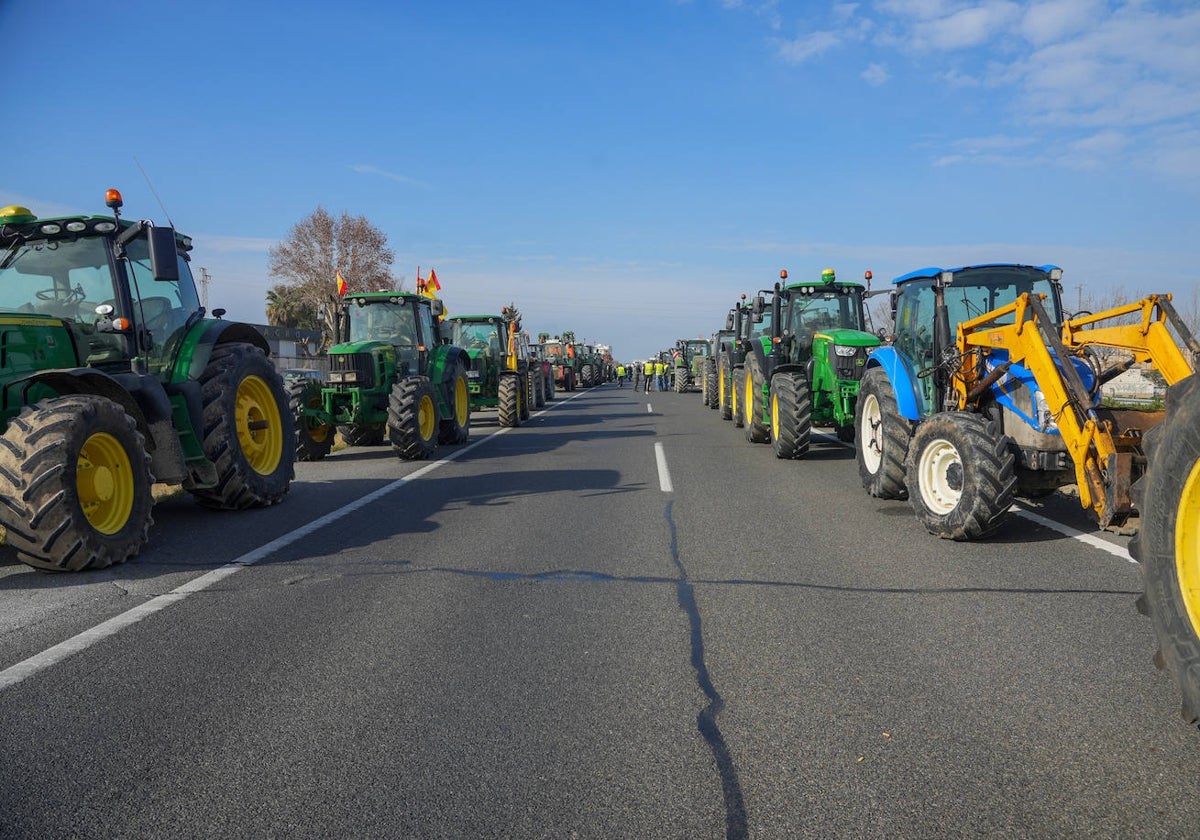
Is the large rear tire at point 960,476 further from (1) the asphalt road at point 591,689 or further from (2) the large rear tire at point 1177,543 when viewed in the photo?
(2) the large rear tire at point 1177,543

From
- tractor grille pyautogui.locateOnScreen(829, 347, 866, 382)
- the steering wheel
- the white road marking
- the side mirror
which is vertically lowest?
the white road marking

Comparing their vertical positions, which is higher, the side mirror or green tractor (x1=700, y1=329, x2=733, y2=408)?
the side mirror

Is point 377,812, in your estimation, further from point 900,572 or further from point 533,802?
point 900,572

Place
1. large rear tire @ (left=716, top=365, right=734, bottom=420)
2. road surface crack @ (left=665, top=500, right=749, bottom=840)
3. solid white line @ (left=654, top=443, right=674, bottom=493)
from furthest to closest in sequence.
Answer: large rear tire @ (left=716, top=365, right=734, bottom=420) → solid white line @ (left=654, top=443, right=674, bottom=493) → road surface crack @ (left=665, top=500, right=749, bottom=840)

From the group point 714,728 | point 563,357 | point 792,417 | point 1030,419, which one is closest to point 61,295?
point 714,728

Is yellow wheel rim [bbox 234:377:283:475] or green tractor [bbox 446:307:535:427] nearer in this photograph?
yellow wheel rim [bbox 234:377:283:475]

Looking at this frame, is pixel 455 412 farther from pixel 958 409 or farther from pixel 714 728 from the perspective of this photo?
pixel 714 728

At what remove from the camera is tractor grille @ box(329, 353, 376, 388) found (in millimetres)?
13290

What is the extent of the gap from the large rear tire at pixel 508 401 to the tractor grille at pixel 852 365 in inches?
341

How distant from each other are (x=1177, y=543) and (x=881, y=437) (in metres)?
5.95

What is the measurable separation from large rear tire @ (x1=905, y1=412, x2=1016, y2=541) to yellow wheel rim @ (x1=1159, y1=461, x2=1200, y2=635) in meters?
3.37

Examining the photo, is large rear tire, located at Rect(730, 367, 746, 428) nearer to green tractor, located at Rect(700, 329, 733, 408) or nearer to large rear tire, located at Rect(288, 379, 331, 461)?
green tractor, located at Rect(700, 329, 733, 408)

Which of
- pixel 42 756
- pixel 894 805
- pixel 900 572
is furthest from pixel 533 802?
pixel 900 572

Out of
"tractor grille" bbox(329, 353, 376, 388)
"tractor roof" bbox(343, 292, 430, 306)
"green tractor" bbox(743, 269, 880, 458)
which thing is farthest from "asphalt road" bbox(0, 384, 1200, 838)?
"tractor roof" bbox(343, 292, 430, 306)
